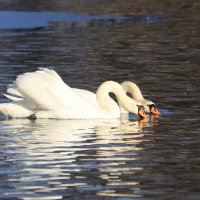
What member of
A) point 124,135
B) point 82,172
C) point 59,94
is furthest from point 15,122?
point 82,172

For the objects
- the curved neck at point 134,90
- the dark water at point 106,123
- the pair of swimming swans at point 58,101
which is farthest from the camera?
the curved neck at point 134,90

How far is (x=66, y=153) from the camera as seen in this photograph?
41.9 ft

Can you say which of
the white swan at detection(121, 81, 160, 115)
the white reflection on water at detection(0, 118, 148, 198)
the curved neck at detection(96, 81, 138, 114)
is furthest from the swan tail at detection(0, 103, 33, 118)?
the white swan at detection(121, 81, 160, 115)

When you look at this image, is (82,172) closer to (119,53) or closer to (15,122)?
(15,122)

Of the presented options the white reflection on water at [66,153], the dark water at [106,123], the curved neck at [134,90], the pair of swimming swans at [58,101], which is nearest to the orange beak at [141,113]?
the pair of swimming swans at [58,101]

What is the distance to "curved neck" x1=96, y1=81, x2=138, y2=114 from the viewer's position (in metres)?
16.4

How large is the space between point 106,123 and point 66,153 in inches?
125

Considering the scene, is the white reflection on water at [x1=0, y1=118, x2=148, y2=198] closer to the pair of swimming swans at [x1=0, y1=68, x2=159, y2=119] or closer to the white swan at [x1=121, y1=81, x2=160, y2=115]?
the pair of swimming swans at [x1=0, y1=68, x2=159, y2=119]

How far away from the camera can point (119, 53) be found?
87.2 ft

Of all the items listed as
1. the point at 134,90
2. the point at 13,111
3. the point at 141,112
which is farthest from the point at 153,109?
the point at 13,111

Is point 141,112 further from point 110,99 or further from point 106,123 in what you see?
point 106,123

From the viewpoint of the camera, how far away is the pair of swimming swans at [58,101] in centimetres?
1608

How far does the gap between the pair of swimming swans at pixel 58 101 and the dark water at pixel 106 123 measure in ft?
0.83

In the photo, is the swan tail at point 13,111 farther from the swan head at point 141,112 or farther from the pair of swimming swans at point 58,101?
the swan head at point 141,112
